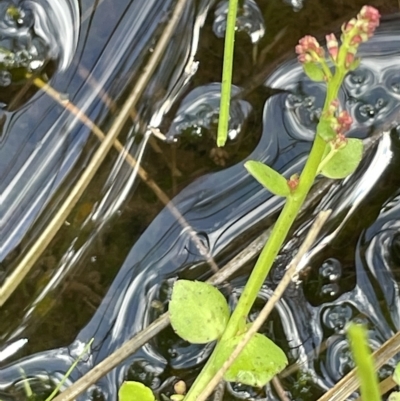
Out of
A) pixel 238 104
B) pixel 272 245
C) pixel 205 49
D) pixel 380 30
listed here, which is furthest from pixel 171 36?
pixel 272 245

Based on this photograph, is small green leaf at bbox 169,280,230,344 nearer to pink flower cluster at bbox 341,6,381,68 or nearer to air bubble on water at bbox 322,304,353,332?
air bubble on water at bbox 322,304,353,332

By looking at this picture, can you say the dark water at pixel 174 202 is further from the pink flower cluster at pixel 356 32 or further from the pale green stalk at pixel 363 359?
the pale green stalk at pixel 363 359

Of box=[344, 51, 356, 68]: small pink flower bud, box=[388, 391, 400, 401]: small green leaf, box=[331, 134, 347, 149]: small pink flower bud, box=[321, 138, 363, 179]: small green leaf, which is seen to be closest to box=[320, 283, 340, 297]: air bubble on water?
box=[388, 391, 400, 401]: small green leaf

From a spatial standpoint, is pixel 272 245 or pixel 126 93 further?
Result: pixel 126 93

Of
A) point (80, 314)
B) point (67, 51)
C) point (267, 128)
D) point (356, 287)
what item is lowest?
point (80, 314)

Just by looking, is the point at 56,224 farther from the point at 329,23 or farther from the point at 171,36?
the point at 329,23

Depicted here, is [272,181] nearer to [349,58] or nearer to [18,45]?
[349,58]

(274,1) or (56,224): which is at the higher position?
(274,1)
